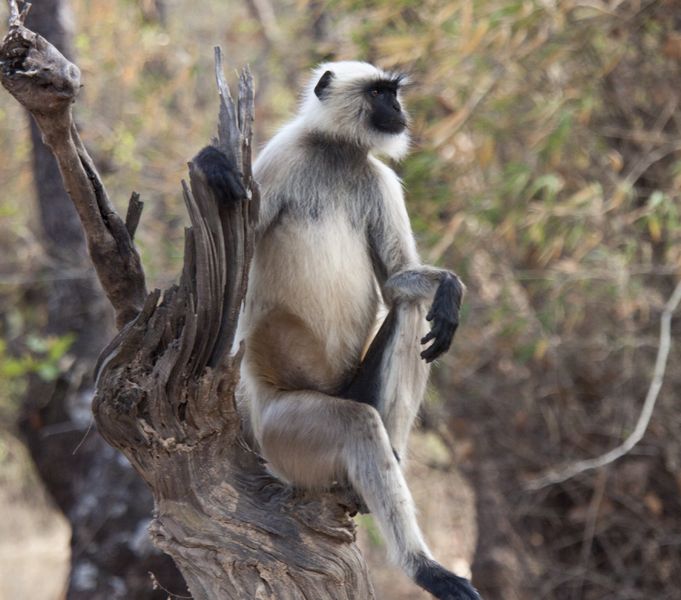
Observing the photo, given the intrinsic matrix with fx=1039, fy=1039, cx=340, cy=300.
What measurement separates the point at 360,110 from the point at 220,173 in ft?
3.05

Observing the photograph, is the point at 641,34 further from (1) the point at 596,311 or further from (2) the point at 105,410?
(2) the point at 105,410

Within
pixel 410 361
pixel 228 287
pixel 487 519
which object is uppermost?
pixel 228 287

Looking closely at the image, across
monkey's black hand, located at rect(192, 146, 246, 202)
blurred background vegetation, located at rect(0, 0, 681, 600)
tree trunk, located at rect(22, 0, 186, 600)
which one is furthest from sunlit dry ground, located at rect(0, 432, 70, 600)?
monkey's black hand, located at rect(192, 146, 246, 202)

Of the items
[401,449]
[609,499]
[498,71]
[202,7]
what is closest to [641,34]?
[498,71]

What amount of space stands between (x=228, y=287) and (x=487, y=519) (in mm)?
4520

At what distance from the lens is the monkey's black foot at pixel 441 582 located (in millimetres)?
2762

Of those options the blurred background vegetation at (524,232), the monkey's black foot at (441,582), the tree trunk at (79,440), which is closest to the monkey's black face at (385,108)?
the monkey's black foot at (441,582)

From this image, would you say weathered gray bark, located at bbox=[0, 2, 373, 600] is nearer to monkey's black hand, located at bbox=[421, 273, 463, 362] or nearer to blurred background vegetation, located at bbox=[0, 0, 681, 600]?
monkey's black hand, located at bbox=[421, 273, 463, 362]

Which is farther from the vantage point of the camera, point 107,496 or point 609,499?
point 609,499

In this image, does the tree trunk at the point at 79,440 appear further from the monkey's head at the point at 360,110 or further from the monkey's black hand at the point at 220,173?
the monkey's black hand at the point at 220,173

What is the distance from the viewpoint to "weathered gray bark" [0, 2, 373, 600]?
268 cm

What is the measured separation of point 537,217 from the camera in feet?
17.0

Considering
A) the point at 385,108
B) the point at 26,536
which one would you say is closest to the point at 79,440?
the point at 385,108

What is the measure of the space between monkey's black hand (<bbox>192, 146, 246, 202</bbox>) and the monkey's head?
2.68 ft
